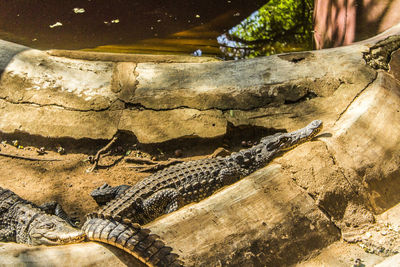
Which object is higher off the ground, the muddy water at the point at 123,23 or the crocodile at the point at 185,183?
the muddy water at the point at 123,23

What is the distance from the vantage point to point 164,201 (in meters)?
3.15

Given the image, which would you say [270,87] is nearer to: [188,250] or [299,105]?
[299,105]

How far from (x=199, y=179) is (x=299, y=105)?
1.27 metres

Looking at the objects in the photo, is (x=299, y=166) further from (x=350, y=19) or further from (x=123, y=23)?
(x=123, y=23)

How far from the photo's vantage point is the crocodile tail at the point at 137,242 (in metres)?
2.24

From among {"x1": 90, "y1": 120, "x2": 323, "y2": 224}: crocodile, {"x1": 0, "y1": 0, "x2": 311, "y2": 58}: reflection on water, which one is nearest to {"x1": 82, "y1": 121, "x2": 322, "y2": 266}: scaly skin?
{"x1": 90, "y1": 120, "x2": 323, "y2": 224}: crocodile

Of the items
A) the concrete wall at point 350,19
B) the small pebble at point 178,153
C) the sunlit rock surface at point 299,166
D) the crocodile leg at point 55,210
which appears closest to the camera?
the sunlit rock surface at point 299,166

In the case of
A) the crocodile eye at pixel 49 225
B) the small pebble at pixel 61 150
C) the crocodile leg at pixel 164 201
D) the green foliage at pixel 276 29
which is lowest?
the crocodile leg at pixel 164 201

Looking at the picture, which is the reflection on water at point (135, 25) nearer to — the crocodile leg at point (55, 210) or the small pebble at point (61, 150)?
the small pebble at point (61, 150)

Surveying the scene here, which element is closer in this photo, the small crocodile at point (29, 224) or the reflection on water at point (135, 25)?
the small crocodile at point (29, 224)

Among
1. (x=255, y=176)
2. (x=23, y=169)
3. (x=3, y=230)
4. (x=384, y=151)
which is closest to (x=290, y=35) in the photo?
(x=384, y=151)

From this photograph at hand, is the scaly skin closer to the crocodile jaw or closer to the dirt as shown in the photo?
the crocodile jaw

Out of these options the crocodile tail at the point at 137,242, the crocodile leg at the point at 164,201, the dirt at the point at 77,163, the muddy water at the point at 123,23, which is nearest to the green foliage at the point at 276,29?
the muddy water at the point at 123,23

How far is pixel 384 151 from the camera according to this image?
10.1 feet
